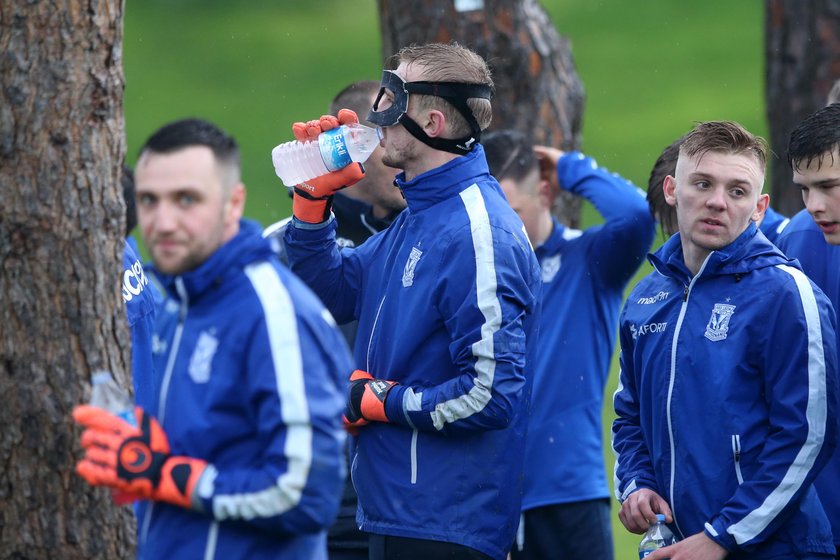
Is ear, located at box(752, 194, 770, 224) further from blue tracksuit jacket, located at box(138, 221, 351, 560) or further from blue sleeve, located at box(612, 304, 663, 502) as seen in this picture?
blue tracksuit jacket, located at box(138, 221, 351, 560)

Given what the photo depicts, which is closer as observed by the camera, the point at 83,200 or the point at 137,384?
the point at 83,200

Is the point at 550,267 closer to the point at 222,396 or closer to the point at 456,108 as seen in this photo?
the point at 456,108

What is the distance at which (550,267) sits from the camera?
254 inches

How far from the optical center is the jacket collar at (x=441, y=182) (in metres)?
4.91

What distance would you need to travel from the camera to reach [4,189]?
410 centimetres

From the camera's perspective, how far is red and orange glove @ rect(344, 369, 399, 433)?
15.4 ft

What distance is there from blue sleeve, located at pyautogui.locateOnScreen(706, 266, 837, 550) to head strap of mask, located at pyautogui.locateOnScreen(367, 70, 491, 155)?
134 centimetres

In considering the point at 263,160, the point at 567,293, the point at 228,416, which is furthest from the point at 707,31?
the point at 228,416

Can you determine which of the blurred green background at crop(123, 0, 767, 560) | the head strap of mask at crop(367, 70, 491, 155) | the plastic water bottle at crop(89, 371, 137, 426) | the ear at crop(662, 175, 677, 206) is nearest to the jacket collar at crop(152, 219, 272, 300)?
the plastic water bottle at crop(89, 371, 137, 426)

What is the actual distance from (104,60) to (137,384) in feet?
5.01

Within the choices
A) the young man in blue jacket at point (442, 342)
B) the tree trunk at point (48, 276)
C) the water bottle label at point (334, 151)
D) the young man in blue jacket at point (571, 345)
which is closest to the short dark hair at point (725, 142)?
the young man in blue jacket at point (442, 342)

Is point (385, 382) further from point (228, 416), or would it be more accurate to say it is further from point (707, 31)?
point (707, 31)

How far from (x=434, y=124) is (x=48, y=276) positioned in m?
1.62

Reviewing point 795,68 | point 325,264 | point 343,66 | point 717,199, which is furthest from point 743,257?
point 343,66
